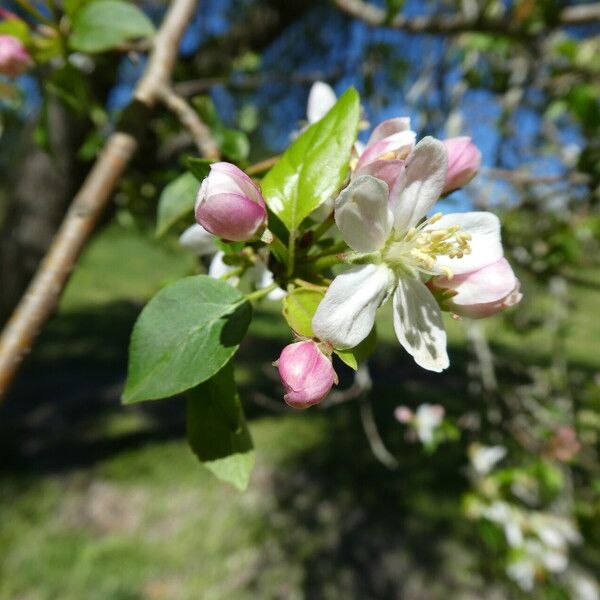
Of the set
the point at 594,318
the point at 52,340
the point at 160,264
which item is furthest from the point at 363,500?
the point at 160,264

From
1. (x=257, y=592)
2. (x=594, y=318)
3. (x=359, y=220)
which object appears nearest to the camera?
(x=359, y=220)

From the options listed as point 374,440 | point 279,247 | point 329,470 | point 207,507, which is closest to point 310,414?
point 329,470

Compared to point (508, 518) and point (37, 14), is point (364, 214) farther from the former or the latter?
point (508, 518)

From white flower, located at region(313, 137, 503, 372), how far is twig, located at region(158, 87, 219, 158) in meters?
0.43

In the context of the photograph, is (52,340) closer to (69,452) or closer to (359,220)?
(69,452)

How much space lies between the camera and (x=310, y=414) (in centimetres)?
596

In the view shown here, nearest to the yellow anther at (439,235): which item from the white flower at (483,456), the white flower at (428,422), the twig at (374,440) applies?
the twig at (374,440)

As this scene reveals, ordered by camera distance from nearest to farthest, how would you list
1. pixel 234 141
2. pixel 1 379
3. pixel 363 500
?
pixel 1 379, pixel 234 141, pixel 363 500

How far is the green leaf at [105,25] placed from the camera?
A: 1032 mm

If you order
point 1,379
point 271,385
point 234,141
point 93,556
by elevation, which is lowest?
point 271,385

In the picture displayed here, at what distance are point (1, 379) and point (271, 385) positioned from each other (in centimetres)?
553

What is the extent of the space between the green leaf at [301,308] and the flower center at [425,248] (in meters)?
0.10

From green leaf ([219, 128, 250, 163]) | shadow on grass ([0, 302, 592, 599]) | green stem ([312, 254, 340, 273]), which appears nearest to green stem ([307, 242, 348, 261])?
green stem ([312, 254, 340, 273])

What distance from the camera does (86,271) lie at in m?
11.9
